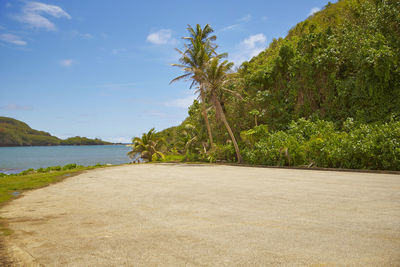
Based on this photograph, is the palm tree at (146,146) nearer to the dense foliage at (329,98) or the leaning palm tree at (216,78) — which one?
the dense foliage at (329,98)

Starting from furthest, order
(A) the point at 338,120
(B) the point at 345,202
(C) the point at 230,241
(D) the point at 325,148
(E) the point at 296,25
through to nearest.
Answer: (E) the point at 296,25 < (A) the point at 338,120 < (D) the point at 325,148 < (B) the point at 345,202 < (C) the point at 230,241

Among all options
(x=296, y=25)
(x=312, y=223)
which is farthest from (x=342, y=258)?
(x=296, y=25)

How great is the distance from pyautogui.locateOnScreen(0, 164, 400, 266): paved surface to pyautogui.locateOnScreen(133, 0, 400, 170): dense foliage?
470cm

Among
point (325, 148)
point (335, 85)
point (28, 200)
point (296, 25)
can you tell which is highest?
point (296, 25)

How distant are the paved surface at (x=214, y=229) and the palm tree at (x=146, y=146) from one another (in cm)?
1940

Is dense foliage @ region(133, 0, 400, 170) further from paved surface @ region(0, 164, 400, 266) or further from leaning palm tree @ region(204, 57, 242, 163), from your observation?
paved surface @ region(0, 164, 400, 266)

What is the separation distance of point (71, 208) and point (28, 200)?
170 centimetres

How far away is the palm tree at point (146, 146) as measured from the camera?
25.1 m

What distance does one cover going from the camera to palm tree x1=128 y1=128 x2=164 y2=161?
82.4 feet

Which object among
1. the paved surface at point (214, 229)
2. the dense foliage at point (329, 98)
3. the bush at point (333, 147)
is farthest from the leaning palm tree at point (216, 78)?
the paved surface at point (214, 229)

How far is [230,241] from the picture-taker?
2920 millimetres

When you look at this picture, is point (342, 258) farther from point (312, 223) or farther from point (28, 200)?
point (28, 200)

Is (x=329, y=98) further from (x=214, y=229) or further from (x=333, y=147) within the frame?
(x=214, y=229)

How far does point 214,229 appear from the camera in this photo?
3363mm
